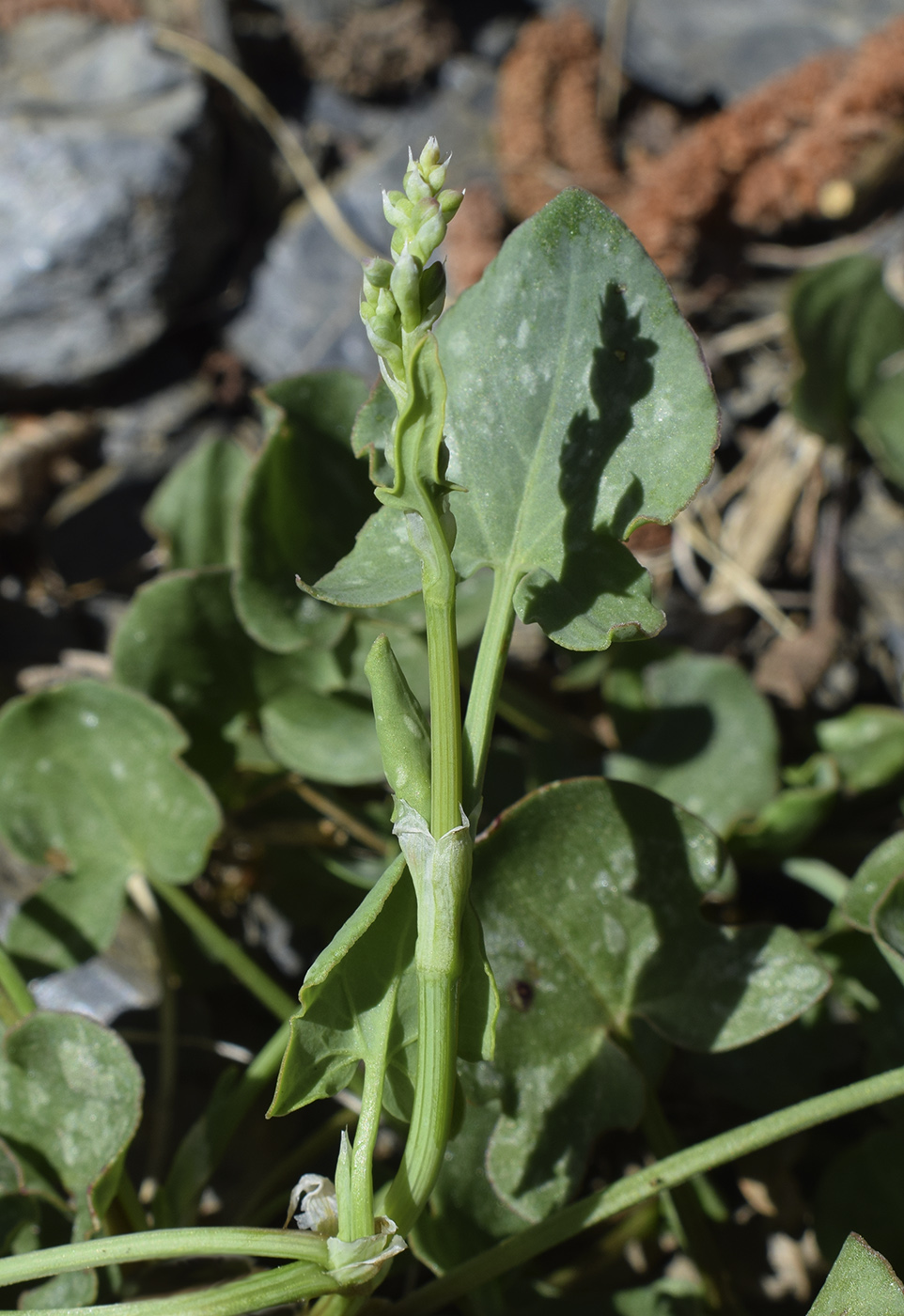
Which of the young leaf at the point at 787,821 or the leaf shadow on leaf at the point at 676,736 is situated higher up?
the leaf shadow on leaf at the point at 676,736

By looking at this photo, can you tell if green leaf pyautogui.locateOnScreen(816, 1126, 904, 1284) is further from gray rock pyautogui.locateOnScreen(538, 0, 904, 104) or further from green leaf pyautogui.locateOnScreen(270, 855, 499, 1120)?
gray rock pyautogui.locateOnScreen(538, 0, 904, 104)

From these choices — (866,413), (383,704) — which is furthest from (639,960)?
(866,413)

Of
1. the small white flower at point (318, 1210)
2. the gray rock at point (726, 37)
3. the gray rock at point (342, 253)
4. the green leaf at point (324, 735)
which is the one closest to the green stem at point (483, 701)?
the small white flower at point (318, 1210)

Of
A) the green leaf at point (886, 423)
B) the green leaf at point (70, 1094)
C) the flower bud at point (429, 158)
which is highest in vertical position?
the flower bud at point (429, 158)

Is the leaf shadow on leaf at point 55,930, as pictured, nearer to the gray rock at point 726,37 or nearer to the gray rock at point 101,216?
the gray rock at point 101,216

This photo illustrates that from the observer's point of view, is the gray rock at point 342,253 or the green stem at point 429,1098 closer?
the green stem at point 429,1098

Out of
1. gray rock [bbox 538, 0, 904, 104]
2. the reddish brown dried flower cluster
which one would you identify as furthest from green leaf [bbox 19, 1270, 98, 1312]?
gray rock [bbox 538, 0, 904, 104]
